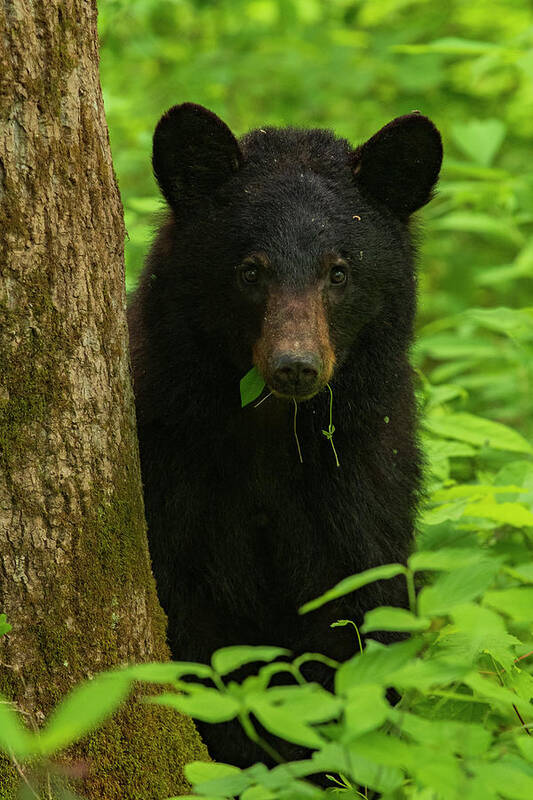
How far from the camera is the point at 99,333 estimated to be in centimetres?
273

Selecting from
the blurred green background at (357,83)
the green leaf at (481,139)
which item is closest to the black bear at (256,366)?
the green leaf at (481,139)

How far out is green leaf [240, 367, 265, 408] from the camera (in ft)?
11.1

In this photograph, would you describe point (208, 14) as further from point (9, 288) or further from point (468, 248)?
point (9, 288)

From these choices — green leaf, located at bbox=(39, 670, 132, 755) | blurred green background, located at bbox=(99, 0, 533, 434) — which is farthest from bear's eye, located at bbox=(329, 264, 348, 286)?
blurred green background, located at bbox=(99, 0, 533, 434)

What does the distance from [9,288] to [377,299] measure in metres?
1.45

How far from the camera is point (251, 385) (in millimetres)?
3381

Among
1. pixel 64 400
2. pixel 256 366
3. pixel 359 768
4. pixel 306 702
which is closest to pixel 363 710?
pixel 306 702

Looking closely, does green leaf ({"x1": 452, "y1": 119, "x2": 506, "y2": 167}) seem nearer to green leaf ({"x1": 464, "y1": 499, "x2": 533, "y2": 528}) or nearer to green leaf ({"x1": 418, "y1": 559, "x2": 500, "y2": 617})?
green leaf ({"x1": 464, "y1": 499, "x2": 533, "y2": 528})

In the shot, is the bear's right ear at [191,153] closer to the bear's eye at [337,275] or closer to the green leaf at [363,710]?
the bear's eye at [337,275]

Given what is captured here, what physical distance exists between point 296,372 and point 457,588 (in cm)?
131

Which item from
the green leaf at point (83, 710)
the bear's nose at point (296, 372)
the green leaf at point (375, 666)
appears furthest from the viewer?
the bear's nose at point (296, 372)

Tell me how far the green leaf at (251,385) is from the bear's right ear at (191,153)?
67 centimetres

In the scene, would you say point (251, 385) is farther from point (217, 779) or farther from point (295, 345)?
point (217, 779)

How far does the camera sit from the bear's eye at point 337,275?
3.44m
